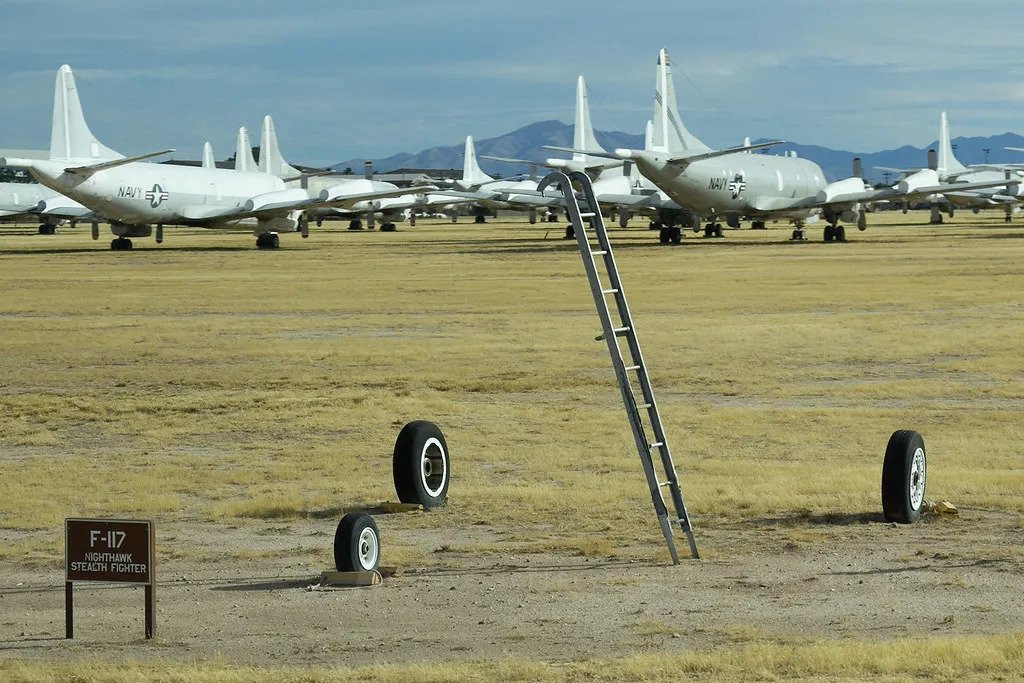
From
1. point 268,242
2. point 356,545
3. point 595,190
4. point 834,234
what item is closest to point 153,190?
point 268,242

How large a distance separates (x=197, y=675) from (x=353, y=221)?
A: 119m

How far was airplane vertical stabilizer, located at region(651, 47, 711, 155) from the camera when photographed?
74.0 meters

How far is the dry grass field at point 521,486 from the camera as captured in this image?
9469mm

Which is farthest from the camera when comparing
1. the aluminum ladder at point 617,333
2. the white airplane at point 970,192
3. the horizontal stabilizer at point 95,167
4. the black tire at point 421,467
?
the white airplane at point 970,192

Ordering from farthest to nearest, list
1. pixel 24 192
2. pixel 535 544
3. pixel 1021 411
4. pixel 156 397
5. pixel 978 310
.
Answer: pixel 24 192, pixel 978 310, pixel 156 397, pixel 1021 411, pixel 535 544

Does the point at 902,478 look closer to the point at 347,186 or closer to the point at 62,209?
the point at 347,186

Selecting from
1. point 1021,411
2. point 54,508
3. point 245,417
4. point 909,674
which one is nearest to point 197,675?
point 909,674

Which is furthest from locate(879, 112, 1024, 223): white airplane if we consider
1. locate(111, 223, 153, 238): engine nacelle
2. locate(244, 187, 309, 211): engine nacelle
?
locate(111, 223, 153, 238): engine nacelle

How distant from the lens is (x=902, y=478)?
1324cm

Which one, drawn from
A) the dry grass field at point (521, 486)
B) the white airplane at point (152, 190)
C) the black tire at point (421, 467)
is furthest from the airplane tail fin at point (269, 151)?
the black tire at point (421, 467)

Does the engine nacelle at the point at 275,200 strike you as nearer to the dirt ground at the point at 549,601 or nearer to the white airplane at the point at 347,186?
the white airplane at the point at 347,186

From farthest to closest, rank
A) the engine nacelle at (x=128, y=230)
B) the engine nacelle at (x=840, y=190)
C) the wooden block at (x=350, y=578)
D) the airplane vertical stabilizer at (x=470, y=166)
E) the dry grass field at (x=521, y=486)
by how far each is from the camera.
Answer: the airplane vertical stabilizer at (x=470, y=166)
the engine nacelle at (x=840, y=190)
the engine nacelle at (x=128, y=230)
the wooden block at (x=350, y=578)
the dry grass field at (x=521, y=486)

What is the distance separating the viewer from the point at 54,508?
14.7 metres

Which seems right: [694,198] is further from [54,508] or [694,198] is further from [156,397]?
[54,508]
